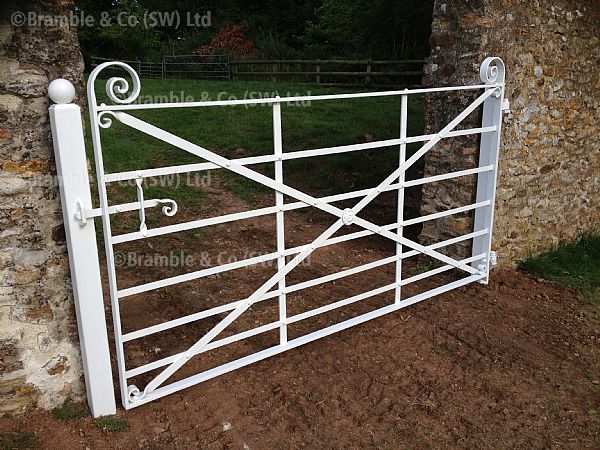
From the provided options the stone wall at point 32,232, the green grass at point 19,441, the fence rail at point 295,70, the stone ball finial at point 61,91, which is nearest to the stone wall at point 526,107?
the stone wall at point 32,232

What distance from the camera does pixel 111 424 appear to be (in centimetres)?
312

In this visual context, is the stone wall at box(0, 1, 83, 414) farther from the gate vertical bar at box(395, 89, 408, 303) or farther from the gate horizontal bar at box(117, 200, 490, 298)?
the gate vertical bar at box(395, 89, 408, 303)

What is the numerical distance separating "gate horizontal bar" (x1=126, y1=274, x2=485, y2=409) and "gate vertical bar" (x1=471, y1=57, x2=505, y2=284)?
10.9 inches

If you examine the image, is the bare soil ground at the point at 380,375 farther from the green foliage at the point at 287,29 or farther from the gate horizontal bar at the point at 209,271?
the green foliage at the point at 287,29

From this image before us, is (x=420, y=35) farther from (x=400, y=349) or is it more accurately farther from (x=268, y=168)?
(x=400, y=349)

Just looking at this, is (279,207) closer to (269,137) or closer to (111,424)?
(111,424)

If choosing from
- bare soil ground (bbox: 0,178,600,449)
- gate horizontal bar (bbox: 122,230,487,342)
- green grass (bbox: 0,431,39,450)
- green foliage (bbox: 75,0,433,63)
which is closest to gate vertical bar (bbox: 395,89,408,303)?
gate horizontal bar (bbox: 122,230,487,342)

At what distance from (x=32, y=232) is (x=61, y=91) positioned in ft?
2.38

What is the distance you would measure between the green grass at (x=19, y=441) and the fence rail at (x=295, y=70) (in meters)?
13.8

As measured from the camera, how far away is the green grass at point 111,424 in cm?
310

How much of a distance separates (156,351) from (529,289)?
3430mm

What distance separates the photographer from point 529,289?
5.32 meters

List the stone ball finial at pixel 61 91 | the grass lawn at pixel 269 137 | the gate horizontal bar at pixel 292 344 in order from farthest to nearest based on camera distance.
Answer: the grass lawn at pixel 269 137, the gate horizontal bar at pixel 292 344, the stone ball finial at pixel 61 91

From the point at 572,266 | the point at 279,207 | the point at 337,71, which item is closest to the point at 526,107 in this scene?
the point at 572,266
